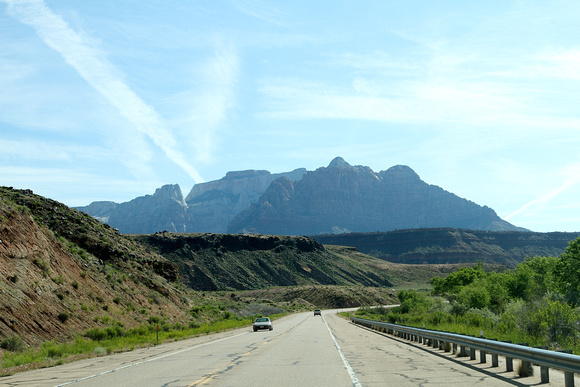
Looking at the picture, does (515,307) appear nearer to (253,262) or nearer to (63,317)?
(63,317)

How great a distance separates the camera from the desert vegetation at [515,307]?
16375mm

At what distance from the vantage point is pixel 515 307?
88.0 feet

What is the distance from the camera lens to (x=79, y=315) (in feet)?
92.8

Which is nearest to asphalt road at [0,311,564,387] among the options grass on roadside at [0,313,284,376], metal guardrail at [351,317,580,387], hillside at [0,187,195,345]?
metal guardrail at [351,317,580,387]

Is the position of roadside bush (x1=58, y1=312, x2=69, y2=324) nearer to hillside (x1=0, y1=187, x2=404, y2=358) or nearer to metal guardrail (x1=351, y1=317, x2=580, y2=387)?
hillside (x1=0, y1=187, x2=404, y2=358)

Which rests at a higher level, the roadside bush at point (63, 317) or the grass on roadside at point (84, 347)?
the roadside bush at point (63, 317)

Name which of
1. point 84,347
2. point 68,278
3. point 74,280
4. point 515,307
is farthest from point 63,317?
point 515,307

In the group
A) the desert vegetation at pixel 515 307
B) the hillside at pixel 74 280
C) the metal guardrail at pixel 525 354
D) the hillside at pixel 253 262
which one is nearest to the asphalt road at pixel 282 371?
the metal guardrail at pixel 525 354

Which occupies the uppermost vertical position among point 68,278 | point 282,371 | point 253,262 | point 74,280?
point 253,262

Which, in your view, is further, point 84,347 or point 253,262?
point 253,262

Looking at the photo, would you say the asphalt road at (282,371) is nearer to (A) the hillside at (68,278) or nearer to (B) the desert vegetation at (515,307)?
(B) the desert vegetation at (515,307)

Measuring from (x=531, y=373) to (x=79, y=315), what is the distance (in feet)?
80.1

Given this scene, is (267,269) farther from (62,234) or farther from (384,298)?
(62,234)

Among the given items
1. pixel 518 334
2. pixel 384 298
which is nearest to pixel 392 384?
pixel 518 334
